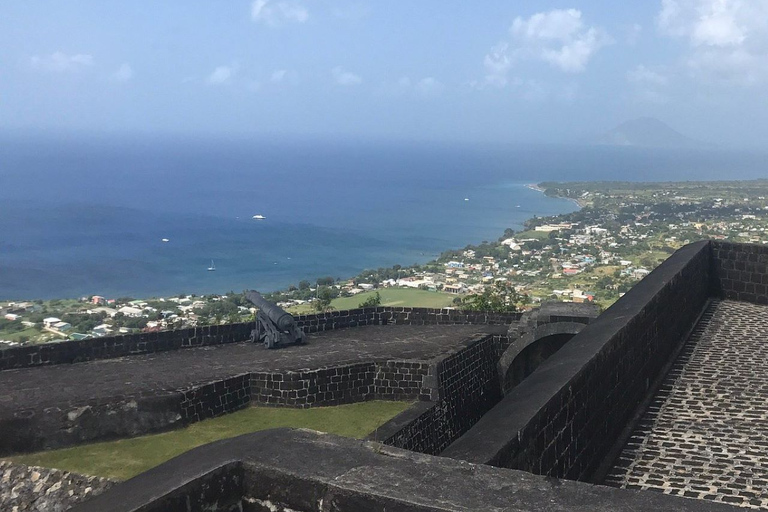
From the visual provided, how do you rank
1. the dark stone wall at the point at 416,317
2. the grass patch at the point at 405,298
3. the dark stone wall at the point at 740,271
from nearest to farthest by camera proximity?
the dark stone wall at the point at 740,271 → the dark stone wall at the point at 416,317 → the grass patch at the point at 405,298

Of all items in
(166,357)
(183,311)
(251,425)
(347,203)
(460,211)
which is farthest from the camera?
(347,203)

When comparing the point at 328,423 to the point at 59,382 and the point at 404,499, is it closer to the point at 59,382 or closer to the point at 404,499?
the point at 59,382

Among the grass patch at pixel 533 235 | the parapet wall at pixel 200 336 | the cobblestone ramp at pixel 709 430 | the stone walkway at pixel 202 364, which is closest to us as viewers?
the cobblestone ramp at pixel 709 430

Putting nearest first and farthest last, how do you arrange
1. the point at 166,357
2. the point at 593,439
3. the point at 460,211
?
the point at 593,439, the point at 166,357, the point at 460,211

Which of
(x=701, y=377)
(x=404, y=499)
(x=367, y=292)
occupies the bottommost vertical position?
(x=367, y=292)

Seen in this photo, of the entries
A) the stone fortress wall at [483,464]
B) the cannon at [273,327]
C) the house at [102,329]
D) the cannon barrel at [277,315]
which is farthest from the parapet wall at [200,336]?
the house at [102,329]

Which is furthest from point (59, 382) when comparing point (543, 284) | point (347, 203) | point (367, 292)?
point (347, 203)

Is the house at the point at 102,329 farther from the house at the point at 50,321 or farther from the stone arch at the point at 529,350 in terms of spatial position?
the stone arch at the point at 529,350

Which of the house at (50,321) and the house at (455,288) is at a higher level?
the house at (50,321)
